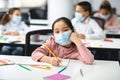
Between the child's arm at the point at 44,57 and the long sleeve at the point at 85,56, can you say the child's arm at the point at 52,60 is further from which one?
the long sleeve at the point at 85,56

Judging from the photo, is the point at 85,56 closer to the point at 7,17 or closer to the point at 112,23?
the point at 7,17

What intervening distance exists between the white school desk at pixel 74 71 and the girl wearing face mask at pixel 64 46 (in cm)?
8

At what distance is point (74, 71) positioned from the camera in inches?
90.6

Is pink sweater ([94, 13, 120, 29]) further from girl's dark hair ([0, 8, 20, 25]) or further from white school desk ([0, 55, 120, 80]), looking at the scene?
white school desk ([0, 55, 120, 80])

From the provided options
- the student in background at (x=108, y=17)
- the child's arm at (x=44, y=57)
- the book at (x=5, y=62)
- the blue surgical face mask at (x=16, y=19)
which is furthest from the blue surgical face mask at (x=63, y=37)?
the student in background at (x=108, y=17)

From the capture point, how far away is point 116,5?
7.89 meters

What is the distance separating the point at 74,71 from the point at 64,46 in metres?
0.48

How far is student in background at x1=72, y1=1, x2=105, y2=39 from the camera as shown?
401 cm

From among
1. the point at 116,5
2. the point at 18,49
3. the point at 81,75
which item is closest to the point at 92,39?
the point at 18,49

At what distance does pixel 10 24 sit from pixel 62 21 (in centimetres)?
198

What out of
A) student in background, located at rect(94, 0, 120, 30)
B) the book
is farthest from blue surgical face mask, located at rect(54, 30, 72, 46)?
student in background, located at rect(94, 0, 120, 30)

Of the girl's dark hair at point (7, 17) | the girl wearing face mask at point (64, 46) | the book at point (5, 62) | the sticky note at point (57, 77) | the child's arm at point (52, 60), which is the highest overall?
the girl's dark hair at point (7, 17)

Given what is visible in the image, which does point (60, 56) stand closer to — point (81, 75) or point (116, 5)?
point (81, 75)

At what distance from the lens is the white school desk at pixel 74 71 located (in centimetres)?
212
